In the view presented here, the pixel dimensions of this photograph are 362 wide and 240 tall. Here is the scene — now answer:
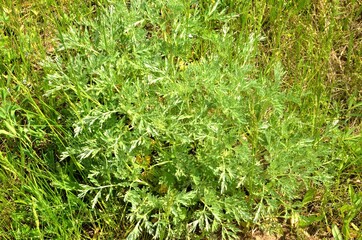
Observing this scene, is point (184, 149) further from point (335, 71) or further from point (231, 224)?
point (335, 71)

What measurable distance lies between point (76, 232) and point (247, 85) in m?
1.31

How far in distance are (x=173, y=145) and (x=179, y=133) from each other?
0.08 m

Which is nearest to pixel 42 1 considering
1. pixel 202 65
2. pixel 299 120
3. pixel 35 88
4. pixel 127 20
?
pixel 35 88

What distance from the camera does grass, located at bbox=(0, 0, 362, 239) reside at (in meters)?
2.74

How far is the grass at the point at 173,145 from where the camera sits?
2.74m

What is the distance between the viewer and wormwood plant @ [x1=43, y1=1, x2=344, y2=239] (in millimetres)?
2723

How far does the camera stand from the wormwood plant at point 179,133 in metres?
2.72

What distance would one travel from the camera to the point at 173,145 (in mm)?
2748

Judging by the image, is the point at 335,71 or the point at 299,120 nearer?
the point at 299,120

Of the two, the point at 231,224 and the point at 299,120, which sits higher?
the point at 299,120

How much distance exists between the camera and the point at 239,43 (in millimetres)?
3236

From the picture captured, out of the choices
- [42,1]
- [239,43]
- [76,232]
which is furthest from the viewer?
[42,1]

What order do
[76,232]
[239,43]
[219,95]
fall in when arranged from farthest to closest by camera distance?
[239,43] → [76,232] → [219,95]

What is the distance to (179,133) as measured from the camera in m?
2.72
